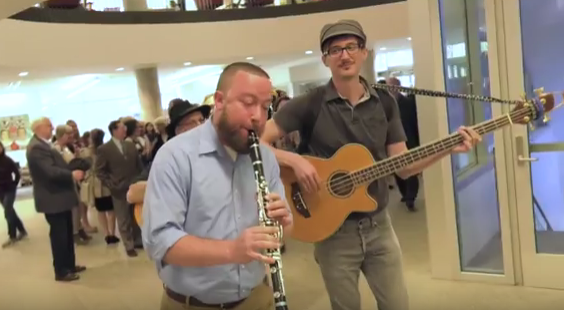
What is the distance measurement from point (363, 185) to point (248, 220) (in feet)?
3.00

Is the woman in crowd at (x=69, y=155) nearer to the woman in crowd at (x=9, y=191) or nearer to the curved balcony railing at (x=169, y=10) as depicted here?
the woman in crowd at (x=9, y=191)

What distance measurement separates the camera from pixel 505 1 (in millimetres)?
4027

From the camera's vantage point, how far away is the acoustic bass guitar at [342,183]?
101 inches

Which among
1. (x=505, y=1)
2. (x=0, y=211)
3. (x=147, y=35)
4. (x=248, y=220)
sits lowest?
(x=0, y=211)

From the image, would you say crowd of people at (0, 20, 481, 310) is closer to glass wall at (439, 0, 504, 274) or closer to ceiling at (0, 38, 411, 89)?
glass wall at (439, 0, 504, 274)

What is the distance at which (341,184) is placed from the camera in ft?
8.82

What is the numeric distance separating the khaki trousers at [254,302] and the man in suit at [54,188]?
3931mm

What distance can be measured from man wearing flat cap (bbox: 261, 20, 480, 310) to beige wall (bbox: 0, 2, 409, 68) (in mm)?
6752

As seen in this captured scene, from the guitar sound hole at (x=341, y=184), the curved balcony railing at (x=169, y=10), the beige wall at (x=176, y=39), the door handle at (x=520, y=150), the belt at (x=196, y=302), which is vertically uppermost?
the curved balcony railing at (x=169, y=10)

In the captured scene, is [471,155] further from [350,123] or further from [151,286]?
[151,286]

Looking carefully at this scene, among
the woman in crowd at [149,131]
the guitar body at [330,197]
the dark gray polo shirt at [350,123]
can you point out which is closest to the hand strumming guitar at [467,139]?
the dark gray polo shirt at [350,123]

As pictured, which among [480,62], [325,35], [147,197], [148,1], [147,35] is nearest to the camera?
[147,197]

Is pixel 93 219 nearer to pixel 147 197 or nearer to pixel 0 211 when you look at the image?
pixel 0 211

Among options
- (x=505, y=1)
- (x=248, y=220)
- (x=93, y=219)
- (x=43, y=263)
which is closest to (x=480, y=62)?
(x=505, y=1)
